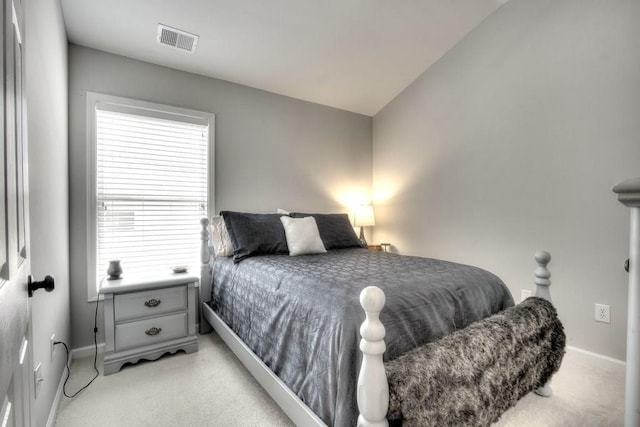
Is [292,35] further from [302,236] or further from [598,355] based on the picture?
[598,355]

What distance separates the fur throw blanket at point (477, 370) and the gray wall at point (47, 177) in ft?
4.98

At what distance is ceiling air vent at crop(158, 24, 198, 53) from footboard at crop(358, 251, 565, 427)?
8.26 ft

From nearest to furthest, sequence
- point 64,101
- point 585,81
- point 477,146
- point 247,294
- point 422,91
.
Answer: point 247,294 → point 64,101 → point 585,81 → point 477,146 → point 422,91

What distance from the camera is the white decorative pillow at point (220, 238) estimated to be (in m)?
2.67

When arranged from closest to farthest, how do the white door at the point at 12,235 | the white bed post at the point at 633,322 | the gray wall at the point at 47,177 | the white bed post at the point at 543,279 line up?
1. the white door at the point at 12,235
2. the white bed post at the point at 633,322
3. the gray wall at the point at 47,177
4. the white bed post at the point at 543,279

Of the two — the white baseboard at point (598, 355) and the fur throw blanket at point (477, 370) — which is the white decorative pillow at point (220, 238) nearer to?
the fur throw blanket at point (477, 370)

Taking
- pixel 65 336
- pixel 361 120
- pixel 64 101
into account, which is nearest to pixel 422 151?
pixel 361 120

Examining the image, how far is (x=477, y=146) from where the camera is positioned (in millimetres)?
3023

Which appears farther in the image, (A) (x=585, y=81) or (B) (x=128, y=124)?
(B) (x=128, y=124)

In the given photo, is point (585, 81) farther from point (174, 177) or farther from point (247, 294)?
point (174, 177)

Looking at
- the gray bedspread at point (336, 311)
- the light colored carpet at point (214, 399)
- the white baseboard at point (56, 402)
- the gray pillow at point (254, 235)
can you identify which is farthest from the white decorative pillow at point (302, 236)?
the white baseboard at point (56, 402)

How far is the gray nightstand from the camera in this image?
209cm

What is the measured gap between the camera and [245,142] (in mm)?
3186

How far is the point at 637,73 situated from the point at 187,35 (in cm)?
337
